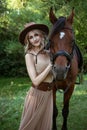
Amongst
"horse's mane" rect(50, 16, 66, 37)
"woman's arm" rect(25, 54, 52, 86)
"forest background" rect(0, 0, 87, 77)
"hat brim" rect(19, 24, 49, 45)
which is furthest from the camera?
"forest background" rect(0, 0, 87, 77)

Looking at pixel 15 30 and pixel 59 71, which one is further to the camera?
pixel 15 30

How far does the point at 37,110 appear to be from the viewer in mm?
3971

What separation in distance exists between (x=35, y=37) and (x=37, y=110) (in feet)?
2.79

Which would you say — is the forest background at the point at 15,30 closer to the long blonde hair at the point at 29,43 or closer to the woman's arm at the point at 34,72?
the long blonde hair at the point at 29,43

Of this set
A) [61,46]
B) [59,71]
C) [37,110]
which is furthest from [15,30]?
[37,110]

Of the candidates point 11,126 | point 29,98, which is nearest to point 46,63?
point 29,98

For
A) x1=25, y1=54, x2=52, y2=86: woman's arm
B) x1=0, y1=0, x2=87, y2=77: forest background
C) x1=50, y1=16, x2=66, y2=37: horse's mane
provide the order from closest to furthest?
1. x1=25, y1=54, x2=52, y2=86: woman's arm
2. x1=50, y1=16, x2=66, y2=37: horse's mane
3. x1=0, y1=0, x2=87, y2=77: forest background

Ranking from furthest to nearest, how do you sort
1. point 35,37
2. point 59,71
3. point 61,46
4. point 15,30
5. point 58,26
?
1. point 15,30
2. point 58,26
3. point 61,46
4. point 59,71
5. point 35,37

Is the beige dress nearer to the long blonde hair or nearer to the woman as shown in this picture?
the woman

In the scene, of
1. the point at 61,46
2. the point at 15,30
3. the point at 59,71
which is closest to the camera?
the point at 59,71

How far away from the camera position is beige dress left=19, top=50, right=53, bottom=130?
3947 millimetres

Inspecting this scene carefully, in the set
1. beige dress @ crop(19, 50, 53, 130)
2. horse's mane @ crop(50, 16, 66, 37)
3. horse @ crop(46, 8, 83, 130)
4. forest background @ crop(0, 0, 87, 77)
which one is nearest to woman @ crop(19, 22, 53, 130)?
beige dress @ crop(19, 50, 53, 130)

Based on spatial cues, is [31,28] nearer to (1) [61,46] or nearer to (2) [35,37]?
(2) [35,37]

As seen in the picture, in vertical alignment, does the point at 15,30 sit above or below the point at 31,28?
above
